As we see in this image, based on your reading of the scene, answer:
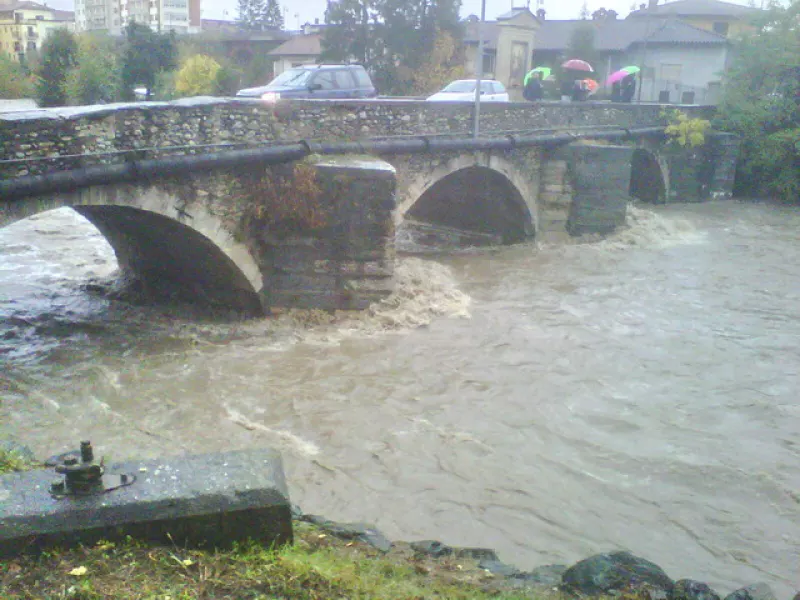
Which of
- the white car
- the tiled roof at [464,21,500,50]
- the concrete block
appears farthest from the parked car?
the tiled roof at [464,21,500,50]

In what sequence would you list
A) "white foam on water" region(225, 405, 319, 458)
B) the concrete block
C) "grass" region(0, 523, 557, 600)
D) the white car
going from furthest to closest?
the white car, "white foam on water" region(225, 405, 319, 458), the concrete block, "grass" region(0, 523, 557, 600)

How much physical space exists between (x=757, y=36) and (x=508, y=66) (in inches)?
494

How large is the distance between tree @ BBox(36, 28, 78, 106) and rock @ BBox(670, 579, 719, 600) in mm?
27658

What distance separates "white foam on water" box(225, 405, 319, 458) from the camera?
7.96 m

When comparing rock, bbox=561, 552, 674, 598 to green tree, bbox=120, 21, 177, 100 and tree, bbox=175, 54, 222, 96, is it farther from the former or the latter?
tree, bbox=175, 54, 222, 96

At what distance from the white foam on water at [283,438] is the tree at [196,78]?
1022 inches

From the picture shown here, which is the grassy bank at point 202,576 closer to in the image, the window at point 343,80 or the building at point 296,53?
the window at point 343,80

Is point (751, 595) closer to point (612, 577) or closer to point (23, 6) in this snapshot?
point (612, 577)

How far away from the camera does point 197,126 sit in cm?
1017

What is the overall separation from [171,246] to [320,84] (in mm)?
7085

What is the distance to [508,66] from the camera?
122 feet

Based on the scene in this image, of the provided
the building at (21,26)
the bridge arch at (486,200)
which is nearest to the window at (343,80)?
the bridge arch at (486,200)

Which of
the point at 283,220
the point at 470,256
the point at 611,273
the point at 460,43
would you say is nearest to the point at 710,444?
the point at 283,220

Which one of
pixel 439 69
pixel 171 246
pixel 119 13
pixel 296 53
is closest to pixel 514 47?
pixel 439 69
